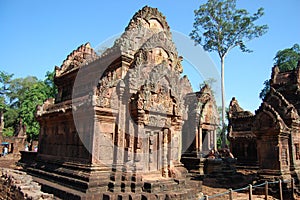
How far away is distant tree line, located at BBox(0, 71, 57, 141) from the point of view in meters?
30.5

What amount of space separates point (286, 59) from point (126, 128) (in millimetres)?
35090

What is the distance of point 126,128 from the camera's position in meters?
7.84

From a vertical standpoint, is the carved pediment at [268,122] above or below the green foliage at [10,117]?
below

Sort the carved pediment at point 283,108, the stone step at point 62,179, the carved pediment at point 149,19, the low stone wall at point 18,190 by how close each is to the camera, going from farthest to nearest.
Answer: the carved pediment at point 283,108
the carved pediment at point 149,19
the stone step at point 62,179
the low stone wall at point 18,190

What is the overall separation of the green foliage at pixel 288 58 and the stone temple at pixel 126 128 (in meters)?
29.7

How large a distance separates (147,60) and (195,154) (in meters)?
8.51

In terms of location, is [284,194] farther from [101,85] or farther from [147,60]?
[101,85]

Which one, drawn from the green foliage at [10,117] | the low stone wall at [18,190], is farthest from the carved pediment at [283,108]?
the green foliage at [10,117]

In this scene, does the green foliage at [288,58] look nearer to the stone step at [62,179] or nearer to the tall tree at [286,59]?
the tall tree at [286,59]

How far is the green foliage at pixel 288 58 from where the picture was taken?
3338 centimetres

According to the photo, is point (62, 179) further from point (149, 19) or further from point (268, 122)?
point (268, 122)

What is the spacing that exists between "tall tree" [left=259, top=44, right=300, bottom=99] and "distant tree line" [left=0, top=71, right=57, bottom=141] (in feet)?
101

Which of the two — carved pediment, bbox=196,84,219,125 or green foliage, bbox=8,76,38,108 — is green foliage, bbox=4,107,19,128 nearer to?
green foliage, bbox=8,76,38,108

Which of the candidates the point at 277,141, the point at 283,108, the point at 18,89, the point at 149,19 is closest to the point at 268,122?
the point at 277,141
